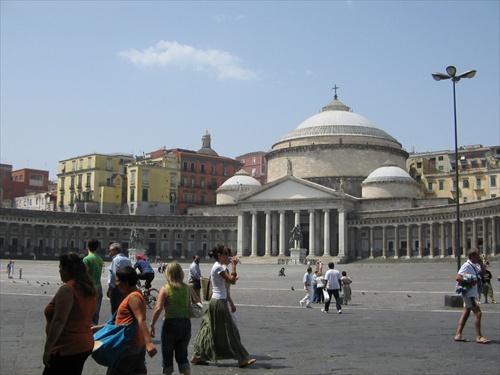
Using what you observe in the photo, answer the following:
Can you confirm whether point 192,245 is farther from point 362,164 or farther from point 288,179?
point 362,164

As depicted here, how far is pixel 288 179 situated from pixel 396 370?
77.2 meters

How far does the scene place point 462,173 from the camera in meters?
97.9

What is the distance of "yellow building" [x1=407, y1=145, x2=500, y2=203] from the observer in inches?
3706

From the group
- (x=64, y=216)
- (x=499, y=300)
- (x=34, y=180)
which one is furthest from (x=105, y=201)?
(x=499, y=300)

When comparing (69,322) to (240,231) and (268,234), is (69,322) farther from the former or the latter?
(240,231)

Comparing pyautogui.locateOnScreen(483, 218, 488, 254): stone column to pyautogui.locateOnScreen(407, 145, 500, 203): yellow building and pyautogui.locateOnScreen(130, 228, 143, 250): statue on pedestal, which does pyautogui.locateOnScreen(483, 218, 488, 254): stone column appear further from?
pyautogui.locateOnScreen(130, 228, 143, 250): statue on pedestal

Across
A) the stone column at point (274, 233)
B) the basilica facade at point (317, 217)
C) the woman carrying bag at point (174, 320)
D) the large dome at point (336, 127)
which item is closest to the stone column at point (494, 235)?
the basilica facade at point (317, 217)

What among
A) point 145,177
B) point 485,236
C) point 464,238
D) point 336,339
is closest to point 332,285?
point 336,339

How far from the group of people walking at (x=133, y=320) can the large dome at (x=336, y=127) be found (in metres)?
87.2

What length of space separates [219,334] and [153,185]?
90751 millimetres

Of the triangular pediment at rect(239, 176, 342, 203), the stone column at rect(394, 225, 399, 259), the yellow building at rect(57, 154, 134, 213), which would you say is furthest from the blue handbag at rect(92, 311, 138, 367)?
the yellow building at rect(57, 154, 134, 213)

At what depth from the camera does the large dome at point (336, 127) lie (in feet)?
324

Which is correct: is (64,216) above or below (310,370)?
above

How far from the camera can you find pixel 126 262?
44.3 ft
